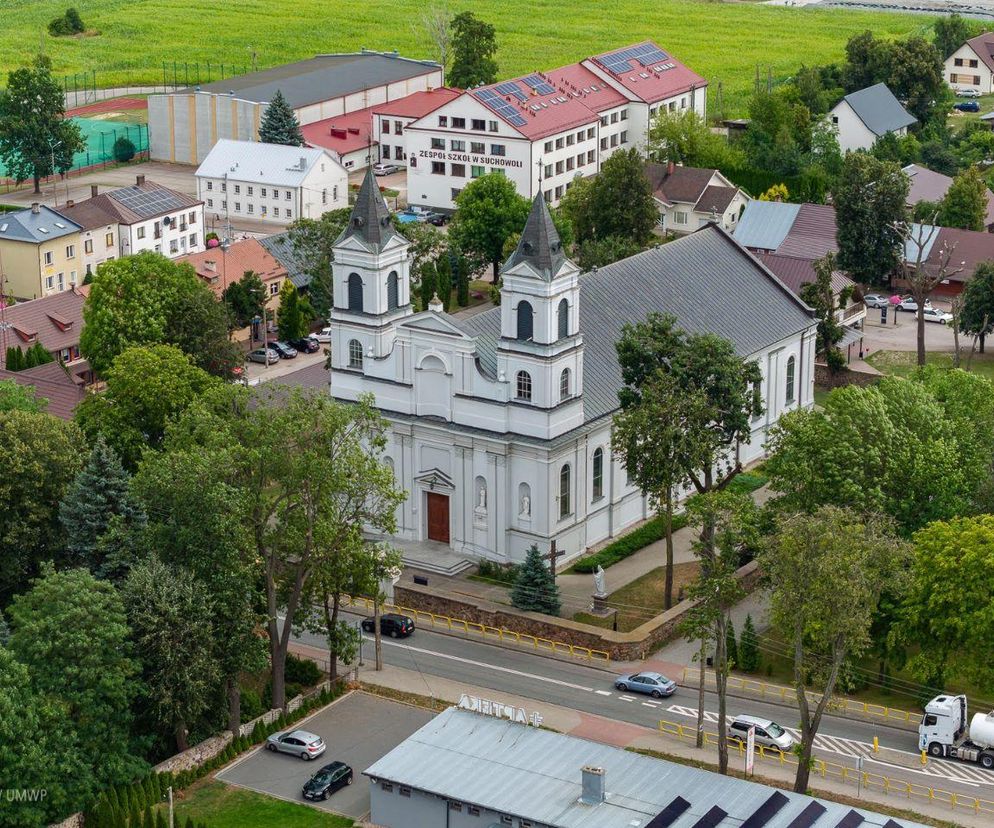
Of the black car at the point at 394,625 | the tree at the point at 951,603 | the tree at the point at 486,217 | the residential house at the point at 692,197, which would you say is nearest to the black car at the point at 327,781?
the black car at the point at 394,625

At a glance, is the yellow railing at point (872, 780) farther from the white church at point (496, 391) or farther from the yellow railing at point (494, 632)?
the white church at point (496, 391)

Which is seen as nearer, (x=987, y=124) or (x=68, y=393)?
(x=68, y=393)

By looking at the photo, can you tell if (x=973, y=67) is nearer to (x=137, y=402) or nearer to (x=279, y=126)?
(x=279, y=126)

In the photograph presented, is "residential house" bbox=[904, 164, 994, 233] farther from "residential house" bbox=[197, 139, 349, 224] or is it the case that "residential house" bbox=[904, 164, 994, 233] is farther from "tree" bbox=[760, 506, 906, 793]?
"tree" bbox=[760, 506, 906, 793]

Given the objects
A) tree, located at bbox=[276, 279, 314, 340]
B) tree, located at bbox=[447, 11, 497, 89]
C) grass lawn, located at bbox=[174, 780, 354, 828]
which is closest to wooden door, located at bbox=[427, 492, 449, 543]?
grass lawn, located at bbox=[174, 780, 354, 828]

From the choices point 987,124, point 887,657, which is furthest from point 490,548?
point 987,124

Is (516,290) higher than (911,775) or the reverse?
higher

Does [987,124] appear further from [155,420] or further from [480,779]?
[480,779]
